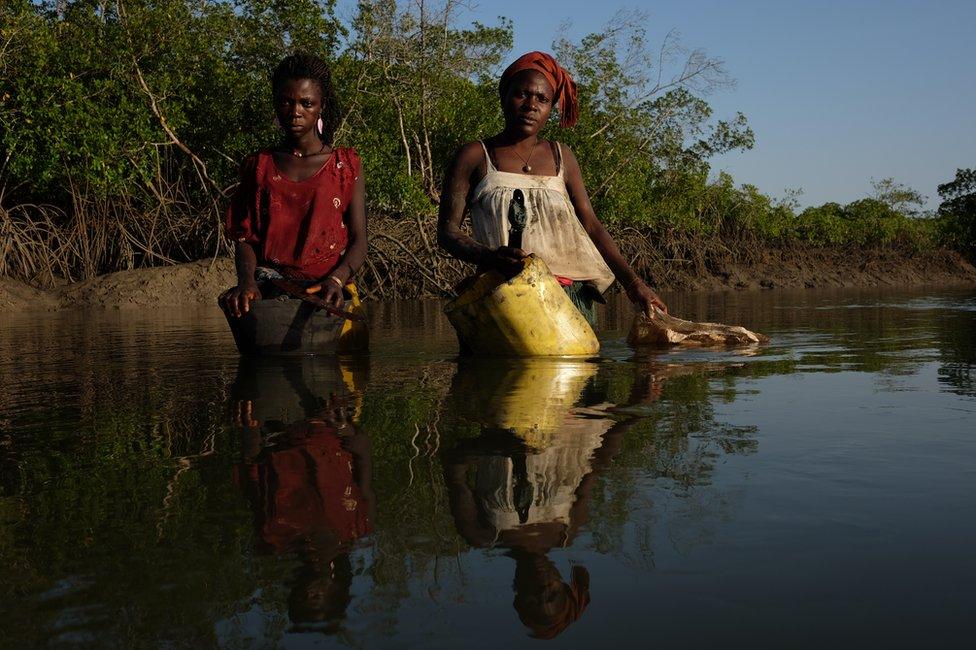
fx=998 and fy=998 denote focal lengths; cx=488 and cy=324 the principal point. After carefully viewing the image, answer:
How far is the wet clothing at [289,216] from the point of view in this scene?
4766 millimetres

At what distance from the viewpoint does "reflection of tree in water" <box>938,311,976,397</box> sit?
3334 mm

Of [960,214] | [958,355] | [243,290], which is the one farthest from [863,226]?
[243,290]

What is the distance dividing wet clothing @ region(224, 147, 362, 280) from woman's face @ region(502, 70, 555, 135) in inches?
35.2

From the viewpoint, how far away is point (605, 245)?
4914 millimetres

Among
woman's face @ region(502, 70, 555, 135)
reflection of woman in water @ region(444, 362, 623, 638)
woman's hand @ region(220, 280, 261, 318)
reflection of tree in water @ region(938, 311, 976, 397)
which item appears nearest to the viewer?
reflection of woman in water @ region(444, 362, 623, 638)

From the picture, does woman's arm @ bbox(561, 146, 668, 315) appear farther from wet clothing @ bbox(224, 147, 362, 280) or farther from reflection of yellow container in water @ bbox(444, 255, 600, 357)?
wet clothing @ bbox(224, 147, 362, 280)

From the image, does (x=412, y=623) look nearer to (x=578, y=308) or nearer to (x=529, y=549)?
(x=529, y=549)

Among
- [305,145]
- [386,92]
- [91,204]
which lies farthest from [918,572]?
[91,204]

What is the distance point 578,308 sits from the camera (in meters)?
4.90

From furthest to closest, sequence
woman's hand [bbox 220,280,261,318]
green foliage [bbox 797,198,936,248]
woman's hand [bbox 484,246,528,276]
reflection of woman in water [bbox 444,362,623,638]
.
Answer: green foliage [bbox 797,198,936,248]
woman's hand [bbox 220,280,261,318]
woman's hand [bbox 484,246,528,276]
reflection of woman in water [bbox 444,362,623,638]

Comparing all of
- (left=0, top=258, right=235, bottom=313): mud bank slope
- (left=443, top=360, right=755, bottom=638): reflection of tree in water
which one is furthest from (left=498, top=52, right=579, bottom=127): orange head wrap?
(left=0, top=258, right=235, bottom=313): mud bank slope

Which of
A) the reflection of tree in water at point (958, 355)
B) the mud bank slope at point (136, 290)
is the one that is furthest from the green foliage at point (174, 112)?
the reflection of tree in water at point (958, 355)

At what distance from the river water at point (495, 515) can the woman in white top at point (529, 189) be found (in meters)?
1.36

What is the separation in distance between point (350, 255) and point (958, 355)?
281cm
